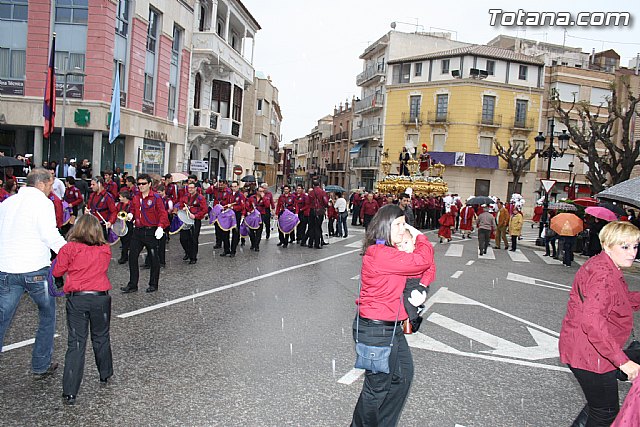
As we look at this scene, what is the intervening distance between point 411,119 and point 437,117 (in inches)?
108

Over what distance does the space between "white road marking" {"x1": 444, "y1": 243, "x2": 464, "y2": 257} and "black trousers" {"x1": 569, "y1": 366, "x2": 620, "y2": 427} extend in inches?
568

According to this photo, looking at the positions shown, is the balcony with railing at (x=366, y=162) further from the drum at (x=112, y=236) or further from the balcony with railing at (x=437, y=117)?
the drum at (x=112, y=236)

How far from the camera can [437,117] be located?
52062 mm

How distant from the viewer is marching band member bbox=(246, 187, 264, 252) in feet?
51.1

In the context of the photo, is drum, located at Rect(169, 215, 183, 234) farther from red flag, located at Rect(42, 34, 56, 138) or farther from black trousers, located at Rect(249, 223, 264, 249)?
red flag, located at Rect(42, 34, 56, 138)

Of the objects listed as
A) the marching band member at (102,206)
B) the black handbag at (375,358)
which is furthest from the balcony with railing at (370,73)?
the black handbag at (375,358)

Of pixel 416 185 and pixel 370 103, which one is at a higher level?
pixel 370 103

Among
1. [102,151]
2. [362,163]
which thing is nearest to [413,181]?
[102,151]

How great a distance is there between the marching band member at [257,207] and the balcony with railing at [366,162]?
4301 centimetres

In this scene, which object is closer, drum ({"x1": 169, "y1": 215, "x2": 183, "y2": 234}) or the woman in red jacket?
A: the woman in red jacket

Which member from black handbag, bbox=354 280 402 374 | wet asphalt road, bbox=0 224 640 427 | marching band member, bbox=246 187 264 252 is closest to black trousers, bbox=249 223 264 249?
marching band member, bbox=246 187 264 252

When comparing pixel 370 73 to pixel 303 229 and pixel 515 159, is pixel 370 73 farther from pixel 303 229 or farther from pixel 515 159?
pixel 303 229

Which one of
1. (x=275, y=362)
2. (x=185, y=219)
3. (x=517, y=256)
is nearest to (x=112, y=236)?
(x=185, y=219)

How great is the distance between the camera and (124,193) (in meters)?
11.1
